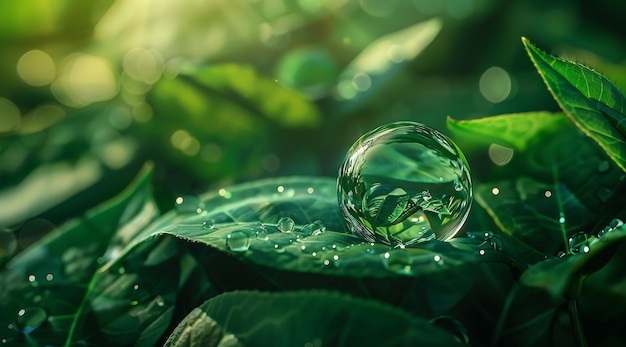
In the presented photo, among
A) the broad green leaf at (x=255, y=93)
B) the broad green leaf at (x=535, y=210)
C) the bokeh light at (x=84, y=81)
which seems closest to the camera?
the broad green leaf at (x=535, y=210)

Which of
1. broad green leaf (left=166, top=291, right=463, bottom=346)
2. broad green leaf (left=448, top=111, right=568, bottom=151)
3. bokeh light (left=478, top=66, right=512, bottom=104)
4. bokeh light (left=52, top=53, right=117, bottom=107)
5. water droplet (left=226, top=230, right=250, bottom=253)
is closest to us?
broad green leaf (left=166, top=291, right=463, bottom=346)

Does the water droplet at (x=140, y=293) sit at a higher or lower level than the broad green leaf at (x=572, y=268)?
lower

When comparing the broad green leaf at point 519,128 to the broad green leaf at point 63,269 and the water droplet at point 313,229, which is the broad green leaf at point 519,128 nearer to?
the water droplet at point 313,229

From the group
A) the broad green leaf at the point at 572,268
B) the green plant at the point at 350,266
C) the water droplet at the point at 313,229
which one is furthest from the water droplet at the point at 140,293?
the broad green leaf at the point at 572,268

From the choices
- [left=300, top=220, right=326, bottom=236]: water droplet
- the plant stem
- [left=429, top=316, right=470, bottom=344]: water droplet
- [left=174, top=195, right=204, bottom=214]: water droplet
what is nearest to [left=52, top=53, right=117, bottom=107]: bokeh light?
[left=174, top=195, right=204, bottom=214]: water droplet

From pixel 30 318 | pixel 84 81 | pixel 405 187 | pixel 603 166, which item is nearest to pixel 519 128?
pixel 603 166

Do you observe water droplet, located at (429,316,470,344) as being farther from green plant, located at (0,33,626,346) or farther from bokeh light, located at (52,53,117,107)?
bokeh light, located at (52,53,117,107)
